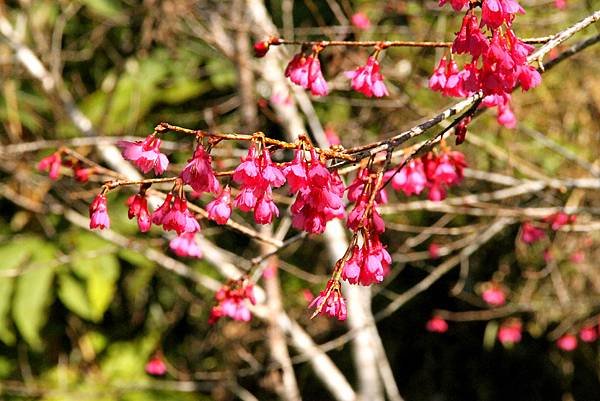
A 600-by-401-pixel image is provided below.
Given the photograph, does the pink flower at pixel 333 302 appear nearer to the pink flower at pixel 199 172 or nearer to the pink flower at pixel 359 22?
the pink flower at pixel 199 172

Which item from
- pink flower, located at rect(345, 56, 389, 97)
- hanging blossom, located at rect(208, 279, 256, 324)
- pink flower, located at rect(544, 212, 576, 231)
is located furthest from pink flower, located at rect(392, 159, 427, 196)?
pink flower, located at rect(544, 212, 576, 231)

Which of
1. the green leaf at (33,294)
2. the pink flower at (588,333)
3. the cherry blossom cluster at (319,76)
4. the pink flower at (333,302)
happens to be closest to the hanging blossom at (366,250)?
the pink flower at (333,302)

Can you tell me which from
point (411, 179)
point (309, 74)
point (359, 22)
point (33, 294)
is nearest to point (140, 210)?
point (309, 74)

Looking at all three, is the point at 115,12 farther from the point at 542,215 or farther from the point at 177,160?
the point at 542,215

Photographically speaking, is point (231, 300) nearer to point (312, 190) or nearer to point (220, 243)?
point (312, 190)

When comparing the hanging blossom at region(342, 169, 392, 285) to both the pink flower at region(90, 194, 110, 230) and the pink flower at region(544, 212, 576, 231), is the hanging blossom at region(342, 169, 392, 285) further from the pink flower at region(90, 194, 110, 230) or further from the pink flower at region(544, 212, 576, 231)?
the pink flower at region(544, 212, 576, 231)
